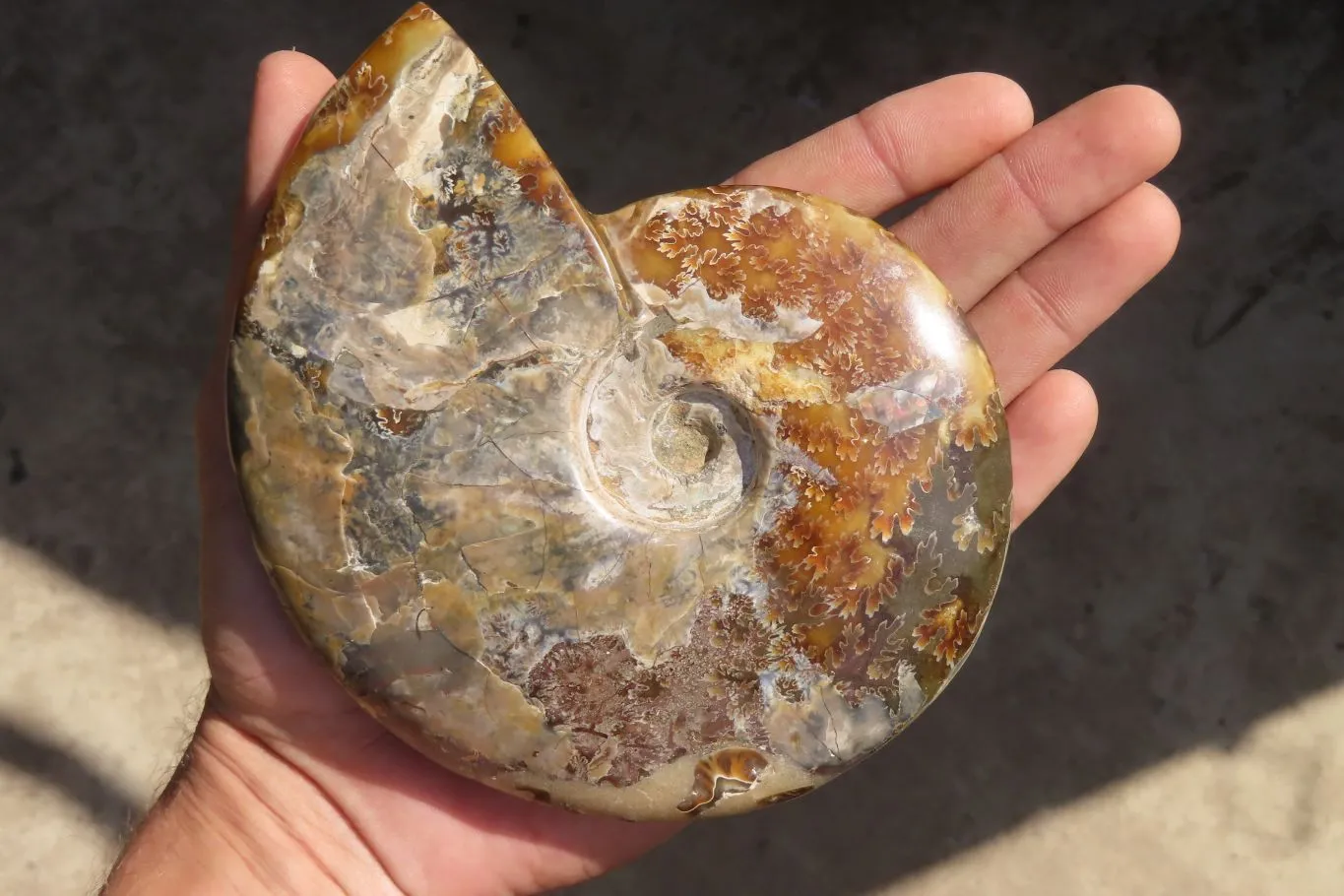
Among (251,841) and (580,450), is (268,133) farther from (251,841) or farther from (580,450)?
(251,841)

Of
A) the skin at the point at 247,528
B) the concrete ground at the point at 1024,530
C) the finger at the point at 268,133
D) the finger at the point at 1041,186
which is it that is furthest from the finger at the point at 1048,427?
the finger at the point at 268,133

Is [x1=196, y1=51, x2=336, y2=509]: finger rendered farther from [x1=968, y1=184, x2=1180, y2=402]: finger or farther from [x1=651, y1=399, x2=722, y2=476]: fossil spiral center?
[x1=968, y1=184, x2=1180, y2=402]: finger

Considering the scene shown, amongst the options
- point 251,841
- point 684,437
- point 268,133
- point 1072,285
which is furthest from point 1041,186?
point 251,841

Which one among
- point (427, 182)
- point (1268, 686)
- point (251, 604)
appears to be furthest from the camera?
point (1268, 686)

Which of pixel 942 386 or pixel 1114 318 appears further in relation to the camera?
pixel 1114 318

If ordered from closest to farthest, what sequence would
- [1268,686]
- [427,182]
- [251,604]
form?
[427,182], [251,604], [1268,686]

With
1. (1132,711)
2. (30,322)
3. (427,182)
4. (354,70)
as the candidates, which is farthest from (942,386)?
(30,322)

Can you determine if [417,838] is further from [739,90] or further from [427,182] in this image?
[739,90]
